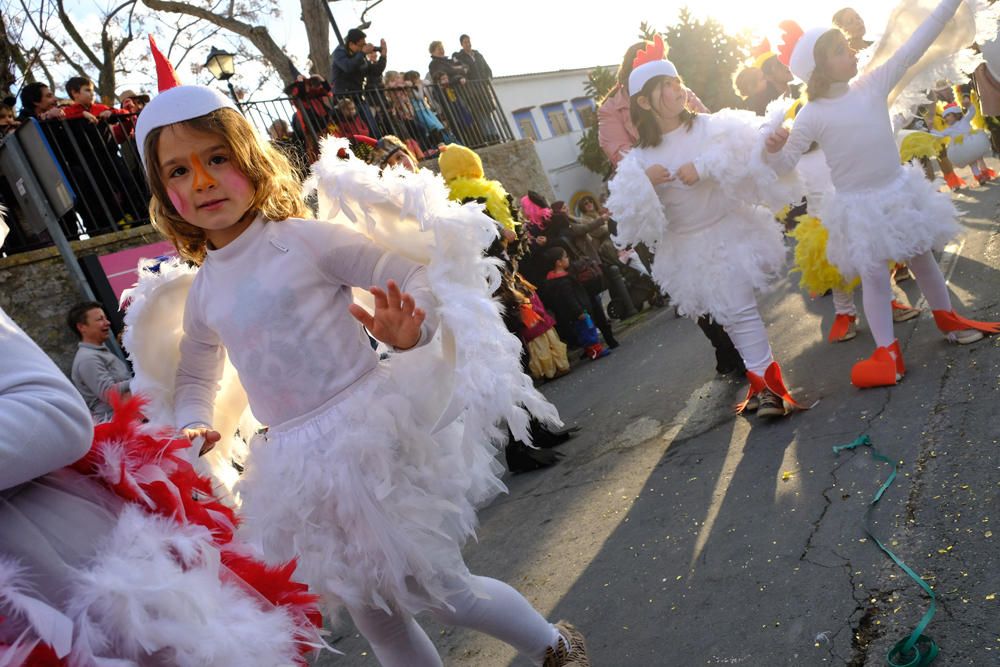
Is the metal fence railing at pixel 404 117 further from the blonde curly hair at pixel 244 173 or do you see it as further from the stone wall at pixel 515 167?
the blonde curly hair at pixel 244 173

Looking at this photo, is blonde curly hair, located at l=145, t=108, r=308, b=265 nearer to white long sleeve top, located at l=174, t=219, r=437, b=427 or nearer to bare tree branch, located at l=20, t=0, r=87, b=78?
white long sleeve top, located at l=174, t=219, r=437, b=427

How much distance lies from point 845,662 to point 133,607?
1850mm

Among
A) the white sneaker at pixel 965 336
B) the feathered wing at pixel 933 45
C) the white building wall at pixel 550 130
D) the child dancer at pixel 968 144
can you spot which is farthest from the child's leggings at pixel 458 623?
the white building wall at pixel 550 130

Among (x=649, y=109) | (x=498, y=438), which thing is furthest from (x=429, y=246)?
(x=649, y=109)

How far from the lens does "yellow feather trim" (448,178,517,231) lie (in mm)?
5980

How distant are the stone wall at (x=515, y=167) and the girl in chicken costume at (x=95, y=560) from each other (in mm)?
13028

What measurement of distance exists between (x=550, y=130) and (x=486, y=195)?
31.9m

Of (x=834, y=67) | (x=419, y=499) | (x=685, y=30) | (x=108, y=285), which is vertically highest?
(x=685, y=30)

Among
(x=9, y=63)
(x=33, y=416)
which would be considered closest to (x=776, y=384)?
(x=33, y=416)

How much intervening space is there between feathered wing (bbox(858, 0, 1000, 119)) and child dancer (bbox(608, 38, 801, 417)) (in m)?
0.79

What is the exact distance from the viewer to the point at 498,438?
→ 2391mm

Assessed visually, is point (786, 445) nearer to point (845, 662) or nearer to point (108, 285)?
point (845, 662)

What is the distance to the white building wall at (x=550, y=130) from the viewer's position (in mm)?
34969

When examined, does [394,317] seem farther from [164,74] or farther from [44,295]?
[44,295]
